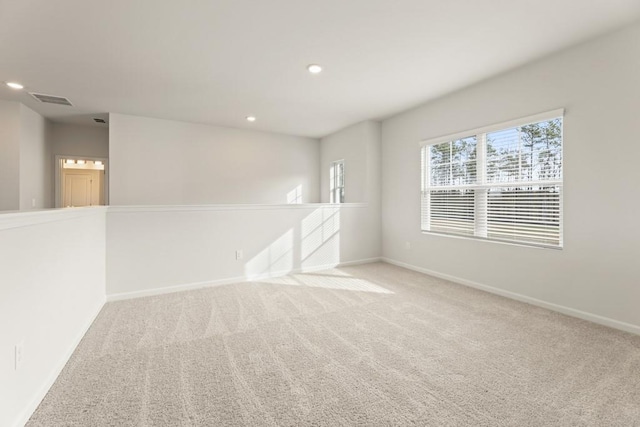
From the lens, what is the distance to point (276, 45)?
2.77m

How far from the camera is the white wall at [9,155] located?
424 cm

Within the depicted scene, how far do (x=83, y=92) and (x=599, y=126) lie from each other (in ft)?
19.7

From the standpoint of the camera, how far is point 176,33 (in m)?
2.56

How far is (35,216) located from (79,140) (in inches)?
204

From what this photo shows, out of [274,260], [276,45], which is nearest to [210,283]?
[274,260]

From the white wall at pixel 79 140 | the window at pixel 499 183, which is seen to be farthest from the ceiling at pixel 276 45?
the white wall at pixel 79 140

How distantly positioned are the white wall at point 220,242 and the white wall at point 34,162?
8.23 feet

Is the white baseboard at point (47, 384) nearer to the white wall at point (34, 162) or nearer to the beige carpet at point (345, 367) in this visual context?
the beige carpet at point (345, 367)

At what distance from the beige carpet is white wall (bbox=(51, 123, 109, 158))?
4044mm

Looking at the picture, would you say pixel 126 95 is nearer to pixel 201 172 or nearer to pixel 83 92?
pixel 83 92

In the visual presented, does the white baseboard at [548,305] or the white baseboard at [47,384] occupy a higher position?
the white baseboard at [548,305]

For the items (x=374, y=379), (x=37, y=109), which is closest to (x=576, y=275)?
(x=374, y=379)

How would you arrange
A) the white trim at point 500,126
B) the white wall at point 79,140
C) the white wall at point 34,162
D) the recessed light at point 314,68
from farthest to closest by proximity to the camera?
the white wall at point 79,140 → the white wall at point 34,162 → the recessed light at point 314,68 → the white trim at point 500,126

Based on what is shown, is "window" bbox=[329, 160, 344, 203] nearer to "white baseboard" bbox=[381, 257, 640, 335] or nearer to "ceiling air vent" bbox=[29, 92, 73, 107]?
"white baseboard" bbox=[381, 257, 640, 335]
